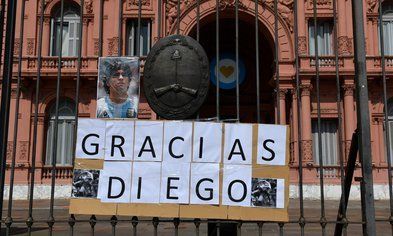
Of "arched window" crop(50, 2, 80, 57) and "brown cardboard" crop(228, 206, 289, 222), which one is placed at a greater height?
"arched window" crop(50, 2, 80, 57)

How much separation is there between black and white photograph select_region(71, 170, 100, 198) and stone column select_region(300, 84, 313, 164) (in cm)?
1693

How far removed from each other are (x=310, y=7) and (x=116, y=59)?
65.6 ft

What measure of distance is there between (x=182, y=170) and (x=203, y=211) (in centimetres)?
46

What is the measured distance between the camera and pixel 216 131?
4609mm

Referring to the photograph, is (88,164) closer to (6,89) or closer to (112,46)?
(6,89)

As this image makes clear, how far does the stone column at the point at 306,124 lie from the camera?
69.0 feet

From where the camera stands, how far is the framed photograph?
15.4 ft

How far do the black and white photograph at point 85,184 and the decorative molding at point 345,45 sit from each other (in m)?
19.6

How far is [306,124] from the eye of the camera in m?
22.0

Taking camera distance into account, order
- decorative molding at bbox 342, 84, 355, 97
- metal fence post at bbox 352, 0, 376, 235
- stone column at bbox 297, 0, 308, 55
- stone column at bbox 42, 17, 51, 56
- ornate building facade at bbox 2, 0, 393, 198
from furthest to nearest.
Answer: stone column at bbox 42, 17, 51, 56, decorative molding at bbox 342, 84, 355, 97, stone column at bbox 297, 0, 308, 55, ornate building facade at bbox 2, 0, 393, 198, metal fence post at bbox 352, 0, 376, 235

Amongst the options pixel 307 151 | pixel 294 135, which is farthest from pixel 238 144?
pixel 307 151

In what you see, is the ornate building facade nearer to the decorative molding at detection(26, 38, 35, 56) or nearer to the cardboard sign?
the decorative molding at detection(26, 38, 35, 56)

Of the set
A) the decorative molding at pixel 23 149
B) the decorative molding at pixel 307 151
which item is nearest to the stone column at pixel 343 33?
the decorative molding at pixel 307 151

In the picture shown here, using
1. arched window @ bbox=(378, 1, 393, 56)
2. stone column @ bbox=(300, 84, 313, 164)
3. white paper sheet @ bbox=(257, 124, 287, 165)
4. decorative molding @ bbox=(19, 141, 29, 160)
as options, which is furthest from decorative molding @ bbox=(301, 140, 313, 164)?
white paper sheet @ bbox=(257, 124, 287, 165)
